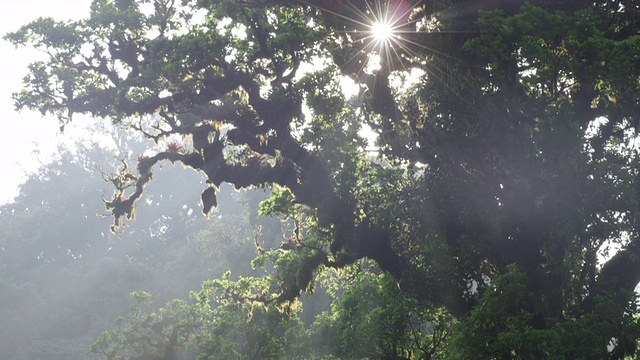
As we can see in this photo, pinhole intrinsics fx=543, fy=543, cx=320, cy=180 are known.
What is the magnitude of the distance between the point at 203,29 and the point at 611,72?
1024 centimetres

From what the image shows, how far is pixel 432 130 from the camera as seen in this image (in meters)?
13.3

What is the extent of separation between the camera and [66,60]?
16.2 metres

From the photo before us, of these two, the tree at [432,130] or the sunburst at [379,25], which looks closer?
the tree at [432,130]

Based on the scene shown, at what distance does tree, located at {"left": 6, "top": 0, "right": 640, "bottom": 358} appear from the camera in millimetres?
10031

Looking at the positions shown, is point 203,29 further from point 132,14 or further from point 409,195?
point 409,195

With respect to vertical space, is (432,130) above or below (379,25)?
below

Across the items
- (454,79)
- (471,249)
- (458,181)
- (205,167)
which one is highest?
(205,167)

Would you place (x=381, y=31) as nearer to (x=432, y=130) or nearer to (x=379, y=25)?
(x=379, y=25)

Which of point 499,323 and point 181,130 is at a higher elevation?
point 181,130

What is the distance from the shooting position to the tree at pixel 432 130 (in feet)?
32.9

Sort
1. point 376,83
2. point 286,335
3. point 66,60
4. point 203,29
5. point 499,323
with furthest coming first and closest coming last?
point 286,335 < point 66,60 < point 203,29 < point 376,83 < point 499,323

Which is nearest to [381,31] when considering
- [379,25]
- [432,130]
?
[379,25]

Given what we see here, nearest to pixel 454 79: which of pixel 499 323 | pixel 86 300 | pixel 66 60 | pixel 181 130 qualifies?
pixel 499 323

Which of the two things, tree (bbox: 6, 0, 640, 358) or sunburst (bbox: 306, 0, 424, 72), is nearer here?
tree (bbox: 6, 0, 640, 358)
